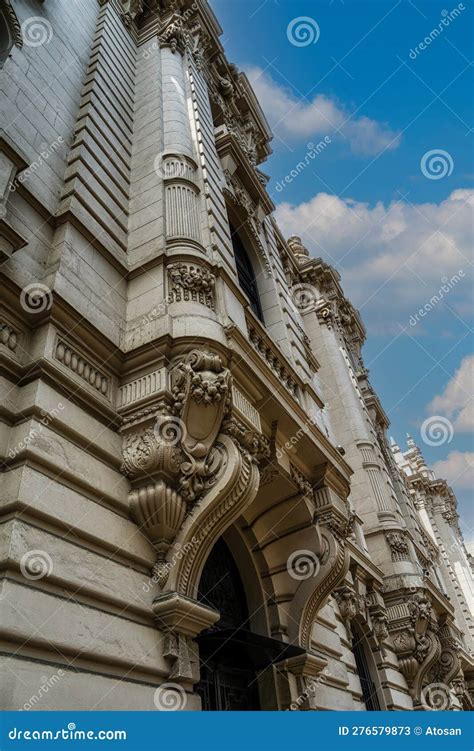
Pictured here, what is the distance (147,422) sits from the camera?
6578mm

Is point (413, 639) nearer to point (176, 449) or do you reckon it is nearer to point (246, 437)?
point (246, 437)

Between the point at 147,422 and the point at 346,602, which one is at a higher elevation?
the point at 346,602

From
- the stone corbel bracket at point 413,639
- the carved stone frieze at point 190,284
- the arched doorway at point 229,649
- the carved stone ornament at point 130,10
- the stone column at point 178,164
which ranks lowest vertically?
the arched doorway at point 229,649

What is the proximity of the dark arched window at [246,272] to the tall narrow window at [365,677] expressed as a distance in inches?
355

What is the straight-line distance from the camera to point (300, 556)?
31.1 feet

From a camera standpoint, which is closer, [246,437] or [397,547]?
[246,437]

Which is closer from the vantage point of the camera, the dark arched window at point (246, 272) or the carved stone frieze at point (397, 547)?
the dark arched window at point (246, 272)

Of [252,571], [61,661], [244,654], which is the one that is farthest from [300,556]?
Result: [61,661]

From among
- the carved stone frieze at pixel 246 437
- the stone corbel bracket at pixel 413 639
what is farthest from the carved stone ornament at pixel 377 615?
the carved stone frieze at pixel 246 437

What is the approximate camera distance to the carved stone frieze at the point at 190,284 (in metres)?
7.92

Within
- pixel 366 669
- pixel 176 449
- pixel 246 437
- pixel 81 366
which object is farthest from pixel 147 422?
pixel 366 669

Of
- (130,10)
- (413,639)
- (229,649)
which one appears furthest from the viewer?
(413,639)

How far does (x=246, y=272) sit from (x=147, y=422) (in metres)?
8.72

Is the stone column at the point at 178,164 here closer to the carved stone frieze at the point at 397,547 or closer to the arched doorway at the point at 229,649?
the arched doorway at the point at 229,649
